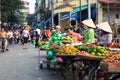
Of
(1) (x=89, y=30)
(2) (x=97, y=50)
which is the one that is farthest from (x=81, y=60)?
(1) (x=89, y=30)

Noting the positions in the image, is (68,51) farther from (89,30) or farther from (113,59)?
(89,30)

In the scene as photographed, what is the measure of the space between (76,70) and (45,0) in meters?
87.5

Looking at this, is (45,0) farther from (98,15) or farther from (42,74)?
(42,74)

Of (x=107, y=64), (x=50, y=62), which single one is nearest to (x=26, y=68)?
(x=50, y=62)

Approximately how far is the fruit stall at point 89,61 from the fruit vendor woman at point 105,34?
0.79 feet

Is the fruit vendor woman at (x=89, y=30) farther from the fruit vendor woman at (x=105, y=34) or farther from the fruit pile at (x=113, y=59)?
the fruit pile at (x=113, y=59)

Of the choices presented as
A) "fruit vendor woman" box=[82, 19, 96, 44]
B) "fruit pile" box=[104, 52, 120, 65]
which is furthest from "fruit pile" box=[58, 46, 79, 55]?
"fruit vendor woman" box=[82, 19, 96, 44]

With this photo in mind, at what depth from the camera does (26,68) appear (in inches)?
742

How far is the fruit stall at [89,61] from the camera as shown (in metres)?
10.2

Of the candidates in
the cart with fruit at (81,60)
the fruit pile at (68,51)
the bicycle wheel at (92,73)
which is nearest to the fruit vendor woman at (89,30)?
the cart with fruit at (81,60)

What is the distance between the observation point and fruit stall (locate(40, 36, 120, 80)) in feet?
33.5

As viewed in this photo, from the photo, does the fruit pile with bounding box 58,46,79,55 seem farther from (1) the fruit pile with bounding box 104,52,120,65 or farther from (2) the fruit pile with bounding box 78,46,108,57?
(1) the fruit pile with bounding box 104,52,120,65

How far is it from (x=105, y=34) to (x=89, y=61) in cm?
283

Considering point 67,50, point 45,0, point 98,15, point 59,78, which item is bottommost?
point 59,78
